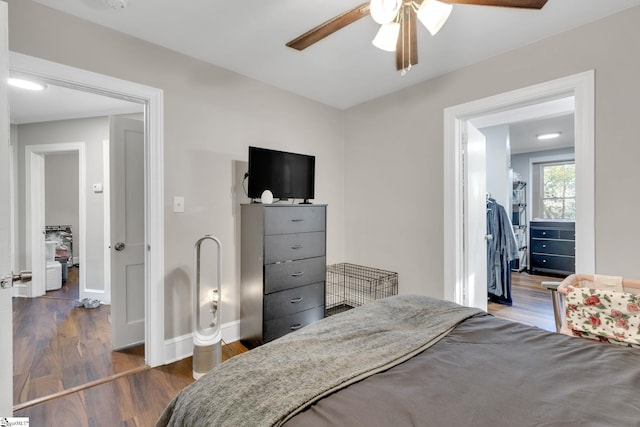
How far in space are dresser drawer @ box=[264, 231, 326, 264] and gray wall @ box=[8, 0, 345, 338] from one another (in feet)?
1.57

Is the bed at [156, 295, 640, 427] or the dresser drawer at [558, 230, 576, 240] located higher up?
the dresser drawer at [558, 230, 576, 240]

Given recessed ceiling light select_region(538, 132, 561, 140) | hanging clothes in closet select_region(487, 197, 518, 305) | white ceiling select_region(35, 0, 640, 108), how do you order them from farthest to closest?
recessed ceiling light select_region(538, 132, 561, 140)
hanging clothes in closet select_region(487, 197, 518, 305)
white ceiling select_region(35, 0, 640, 108)

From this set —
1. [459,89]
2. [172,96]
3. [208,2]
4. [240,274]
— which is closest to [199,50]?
[172,96]

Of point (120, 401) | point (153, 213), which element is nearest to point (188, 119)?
point (153, 213)

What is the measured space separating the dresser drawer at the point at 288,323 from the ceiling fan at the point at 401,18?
203 centimetres

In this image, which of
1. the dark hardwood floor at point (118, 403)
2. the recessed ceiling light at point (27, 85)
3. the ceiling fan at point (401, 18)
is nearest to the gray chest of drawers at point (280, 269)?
the dark hardwood floor at point (118, 403)

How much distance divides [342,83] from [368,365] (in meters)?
2.60

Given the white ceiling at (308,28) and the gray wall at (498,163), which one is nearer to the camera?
the white ceiling at (308,28)

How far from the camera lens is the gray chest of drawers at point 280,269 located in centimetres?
234

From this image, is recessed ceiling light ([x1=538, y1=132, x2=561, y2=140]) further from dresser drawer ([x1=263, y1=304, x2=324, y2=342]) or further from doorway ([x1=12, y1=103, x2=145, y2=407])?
doorway ([x1=12, y1=103, x2=145, y2=407])

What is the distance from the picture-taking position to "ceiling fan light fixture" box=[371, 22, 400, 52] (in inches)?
56.2

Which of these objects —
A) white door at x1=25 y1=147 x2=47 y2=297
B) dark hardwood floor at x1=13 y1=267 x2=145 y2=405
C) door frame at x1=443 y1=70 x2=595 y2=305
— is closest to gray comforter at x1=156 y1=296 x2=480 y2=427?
door frame at x1=443 y1=70 x2=595 y2=305

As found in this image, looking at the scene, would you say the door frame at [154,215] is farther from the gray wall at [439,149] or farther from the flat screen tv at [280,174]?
the gray wall at [439,149]

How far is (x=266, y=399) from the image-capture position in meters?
0.79
